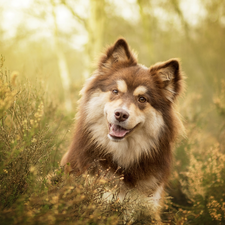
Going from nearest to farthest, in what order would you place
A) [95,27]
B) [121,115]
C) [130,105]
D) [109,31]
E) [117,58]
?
[121,115] → [130,105] → [117,58] → [95,27] → [109,31]

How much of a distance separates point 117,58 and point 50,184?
2252mm

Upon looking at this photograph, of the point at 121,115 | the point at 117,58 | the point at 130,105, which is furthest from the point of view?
the point at 117,58

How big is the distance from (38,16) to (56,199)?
9832 mm

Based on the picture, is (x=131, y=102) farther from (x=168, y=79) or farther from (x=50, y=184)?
(x=50, y=184)

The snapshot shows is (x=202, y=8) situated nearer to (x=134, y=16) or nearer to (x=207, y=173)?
(x=134, y=16)

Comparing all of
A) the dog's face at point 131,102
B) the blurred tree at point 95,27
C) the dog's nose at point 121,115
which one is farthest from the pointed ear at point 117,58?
the blurred tree at point 95,27

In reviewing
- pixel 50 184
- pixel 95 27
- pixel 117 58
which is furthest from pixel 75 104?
pixel 50 184

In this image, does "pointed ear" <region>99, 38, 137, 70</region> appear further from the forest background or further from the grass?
the grass

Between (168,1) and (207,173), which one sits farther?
(168,1)

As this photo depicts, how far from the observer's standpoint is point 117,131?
119 inches

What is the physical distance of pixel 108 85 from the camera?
333 cm

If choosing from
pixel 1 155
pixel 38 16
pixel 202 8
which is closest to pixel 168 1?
pixel 202 8

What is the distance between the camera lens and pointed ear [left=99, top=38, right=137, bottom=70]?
11.5ft

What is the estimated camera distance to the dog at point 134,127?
304 cm
